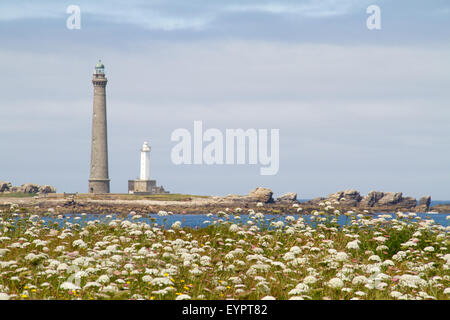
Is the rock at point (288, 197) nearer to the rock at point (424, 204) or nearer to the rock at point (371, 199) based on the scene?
the rock at point (371, 199)

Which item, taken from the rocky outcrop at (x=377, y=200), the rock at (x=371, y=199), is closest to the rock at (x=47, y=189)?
the rocky outcrop at (x=377, y=200)

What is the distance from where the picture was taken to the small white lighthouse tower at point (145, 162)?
327 ft

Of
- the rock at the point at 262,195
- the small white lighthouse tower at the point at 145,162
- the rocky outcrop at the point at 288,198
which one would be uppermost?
the small white lighthouse tower at the point at 145,162

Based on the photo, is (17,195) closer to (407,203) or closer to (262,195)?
(262,195)

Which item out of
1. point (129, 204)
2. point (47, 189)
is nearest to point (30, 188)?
point (47, 189)

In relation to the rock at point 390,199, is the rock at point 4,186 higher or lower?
higher

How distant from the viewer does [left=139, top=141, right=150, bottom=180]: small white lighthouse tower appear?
99750 mm

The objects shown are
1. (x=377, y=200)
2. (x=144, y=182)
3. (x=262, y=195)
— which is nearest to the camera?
(x=144, y=182)

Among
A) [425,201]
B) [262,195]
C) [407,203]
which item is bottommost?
[407,203]

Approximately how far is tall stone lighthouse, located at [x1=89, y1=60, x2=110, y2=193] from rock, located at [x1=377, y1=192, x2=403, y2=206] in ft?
198

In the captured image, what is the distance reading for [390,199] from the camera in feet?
410

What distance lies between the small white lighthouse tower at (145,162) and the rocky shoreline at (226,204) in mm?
4974

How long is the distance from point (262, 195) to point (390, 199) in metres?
30.3
